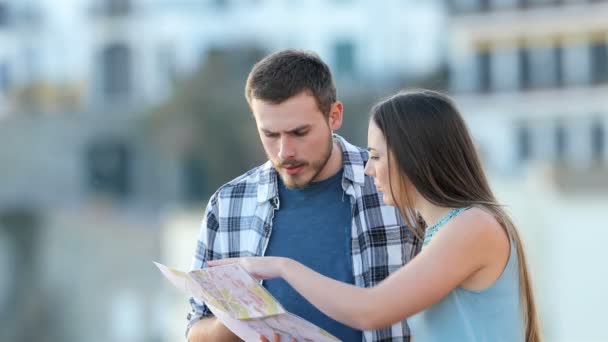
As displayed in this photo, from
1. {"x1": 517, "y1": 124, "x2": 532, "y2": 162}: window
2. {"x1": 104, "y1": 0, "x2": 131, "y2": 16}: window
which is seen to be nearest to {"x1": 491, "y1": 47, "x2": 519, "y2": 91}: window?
{"x1": 517, "y1": 124, "x2": 532, "y2": 162}: window

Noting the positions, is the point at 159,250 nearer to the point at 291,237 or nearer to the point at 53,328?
the point at 53,328

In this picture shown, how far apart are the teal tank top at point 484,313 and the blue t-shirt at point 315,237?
606mm

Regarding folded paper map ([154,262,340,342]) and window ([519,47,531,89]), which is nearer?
folded paper map ([154,262,340,342])

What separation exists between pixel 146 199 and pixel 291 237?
119 ft

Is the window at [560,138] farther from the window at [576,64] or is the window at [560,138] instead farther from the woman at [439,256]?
the woman at [439,256]

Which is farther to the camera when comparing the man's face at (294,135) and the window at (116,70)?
the window at (116,70)

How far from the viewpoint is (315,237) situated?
3855 millimetres

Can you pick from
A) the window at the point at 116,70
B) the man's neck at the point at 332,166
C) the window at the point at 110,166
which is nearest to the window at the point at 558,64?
the window at the point at 110,166

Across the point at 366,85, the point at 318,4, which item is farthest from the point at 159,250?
the point at 318,4

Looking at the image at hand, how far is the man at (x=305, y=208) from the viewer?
380 centimetres

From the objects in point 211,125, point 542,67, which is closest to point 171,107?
point 211,125

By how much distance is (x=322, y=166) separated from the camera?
12.8ft

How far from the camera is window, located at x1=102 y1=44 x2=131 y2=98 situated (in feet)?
139

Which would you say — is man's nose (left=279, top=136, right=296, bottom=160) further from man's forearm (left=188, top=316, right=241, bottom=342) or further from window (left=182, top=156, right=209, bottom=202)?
window (left=182, top=156, right=209, bottom=202)
